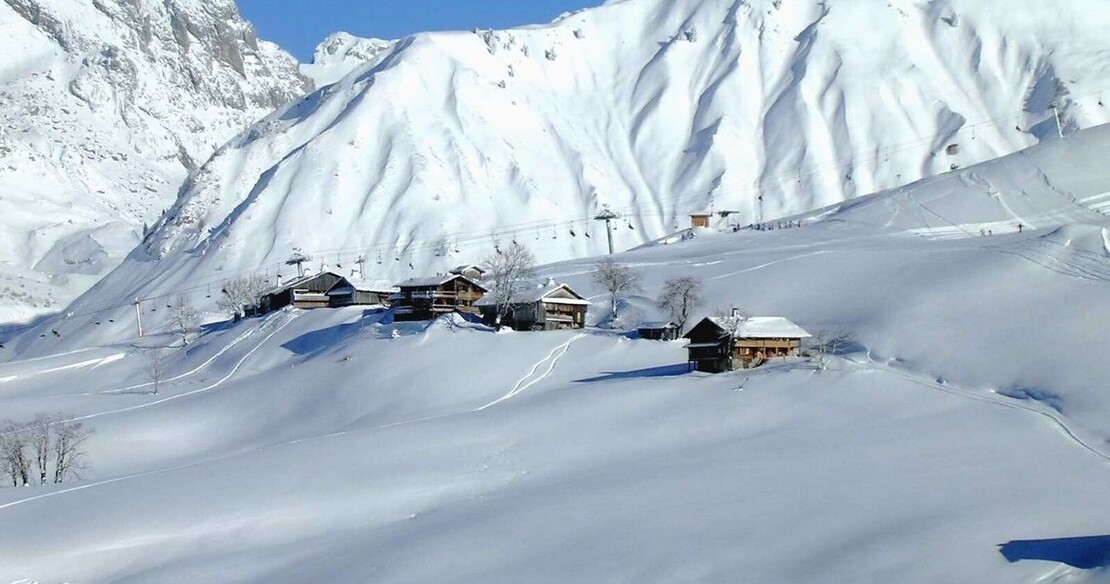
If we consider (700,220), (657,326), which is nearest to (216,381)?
(657,326)

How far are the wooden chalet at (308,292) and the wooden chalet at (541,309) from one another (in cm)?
2333

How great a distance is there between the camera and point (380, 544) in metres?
35.0

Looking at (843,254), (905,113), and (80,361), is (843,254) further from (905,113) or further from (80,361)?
(905,113)

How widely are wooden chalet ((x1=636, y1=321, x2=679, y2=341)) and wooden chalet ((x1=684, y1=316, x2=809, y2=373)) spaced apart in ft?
36.6

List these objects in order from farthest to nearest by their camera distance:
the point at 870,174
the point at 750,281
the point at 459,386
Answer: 1. the point at 870,174
2. the point at 750,281
3. the point at 459,386

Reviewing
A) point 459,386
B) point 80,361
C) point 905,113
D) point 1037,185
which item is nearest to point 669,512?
point 459,386

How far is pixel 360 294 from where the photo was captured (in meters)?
94.5

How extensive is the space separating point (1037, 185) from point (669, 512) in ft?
250

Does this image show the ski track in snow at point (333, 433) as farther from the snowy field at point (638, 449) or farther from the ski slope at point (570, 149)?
the ski slope at point (570, 149)

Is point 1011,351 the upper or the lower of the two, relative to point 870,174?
lower

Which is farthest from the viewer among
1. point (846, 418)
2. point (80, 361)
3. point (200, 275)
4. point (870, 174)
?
point (870, 174)

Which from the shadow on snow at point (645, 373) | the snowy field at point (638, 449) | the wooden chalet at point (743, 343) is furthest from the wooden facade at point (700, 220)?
the wooden chalet at point (743, 343)

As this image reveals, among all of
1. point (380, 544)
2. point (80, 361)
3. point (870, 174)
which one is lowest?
point (380, 544)

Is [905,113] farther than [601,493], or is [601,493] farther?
[905,113]
